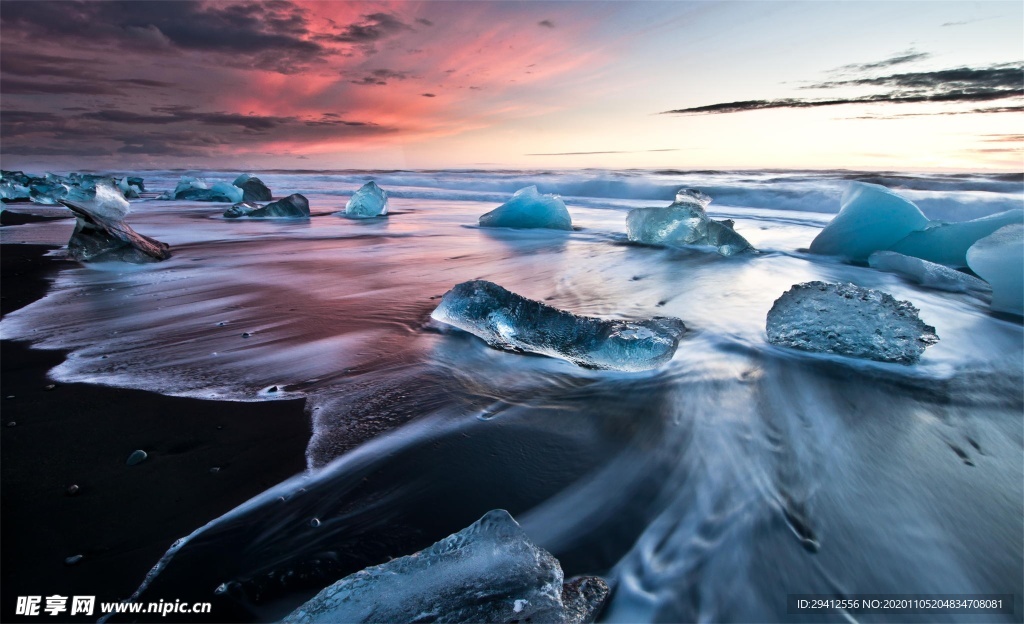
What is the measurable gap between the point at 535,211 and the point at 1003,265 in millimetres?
4703

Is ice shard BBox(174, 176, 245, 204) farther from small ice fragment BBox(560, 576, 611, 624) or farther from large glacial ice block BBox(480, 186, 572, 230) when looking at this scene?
small ice fragment BBox(560, 576, 611, 624)

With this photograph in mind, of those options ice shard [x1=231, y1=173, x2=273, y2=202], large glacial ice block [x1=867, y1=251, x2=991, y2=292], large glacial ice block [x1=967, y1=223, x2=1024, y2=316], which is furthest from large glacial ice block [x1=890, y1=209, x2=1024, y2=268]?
ice shard [x1=231, y1=173, x2=273, y2=202]

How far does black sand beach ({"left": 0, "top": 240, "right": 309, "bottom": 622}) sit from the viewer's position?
43.3 inches

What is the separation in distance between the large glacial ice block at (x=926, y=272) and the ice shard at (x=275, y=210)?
317 inches

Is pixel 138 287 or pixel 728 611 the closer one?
pixel 728 611

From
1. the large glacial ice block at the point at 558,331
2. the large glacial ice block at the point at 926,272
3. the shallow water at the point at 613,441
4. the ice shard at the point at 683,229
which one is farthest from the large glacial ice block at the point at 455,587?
the ice shard at the point at 683,229

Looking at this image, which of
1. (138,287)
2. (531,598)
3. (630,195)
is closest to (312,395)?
(531,598)

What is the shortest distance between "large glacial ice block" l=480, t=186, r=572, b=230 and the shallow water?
3243 mm

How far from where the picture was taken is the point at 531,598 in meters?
0.98

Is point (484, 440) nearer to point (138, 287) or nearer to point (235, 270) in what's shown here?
point (138, 287)

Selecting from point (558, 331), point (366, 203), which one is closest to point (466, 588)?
point (558, 331)

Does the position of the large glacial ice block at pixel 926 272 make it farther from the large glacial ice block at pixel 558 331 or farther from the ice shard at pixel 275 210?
the ice shard at pixel 275 210

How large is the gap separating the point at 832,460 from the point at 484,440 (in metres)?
1.11

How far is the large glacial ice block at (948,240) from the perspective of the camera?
3805 mm
